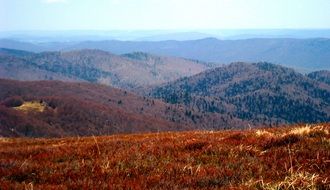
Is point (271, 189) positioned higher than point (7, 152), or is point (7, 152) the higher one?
point (271, 189)

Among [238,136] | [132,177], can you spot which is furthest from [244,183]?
[238,136]

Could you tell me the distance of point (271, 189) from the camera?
774 centimetres

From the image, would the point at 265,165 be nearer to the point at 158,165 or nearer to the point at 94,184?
the point at 158,165

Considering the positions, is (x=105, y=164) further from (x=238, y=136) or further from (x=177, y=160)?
(x=238, y=136)

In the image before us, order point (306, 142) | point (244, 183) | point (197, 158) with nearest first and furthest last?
1. point (244, 183)
2. point (197, 158)
3. point (306, 142)

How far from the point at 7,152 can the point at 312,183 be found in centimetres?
1042

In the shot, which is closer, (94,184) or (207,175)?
(94,184)

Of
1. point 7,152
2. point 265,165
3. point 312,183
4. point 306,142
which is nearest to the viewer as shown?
point 312,183

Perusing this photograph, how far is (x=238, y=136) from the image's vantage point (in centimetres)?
1510

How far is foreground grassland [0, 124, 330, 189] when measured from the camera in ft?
27.6

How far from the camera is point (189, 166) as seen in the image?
1012 cm

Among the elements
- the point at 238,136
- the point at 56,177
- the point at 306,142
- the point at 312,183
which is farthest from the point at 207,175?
the point at 238,136

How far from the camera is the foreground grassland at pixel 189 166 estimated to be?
27.6 ft

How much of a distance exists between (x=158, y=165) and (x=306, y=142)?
16.1 feet
